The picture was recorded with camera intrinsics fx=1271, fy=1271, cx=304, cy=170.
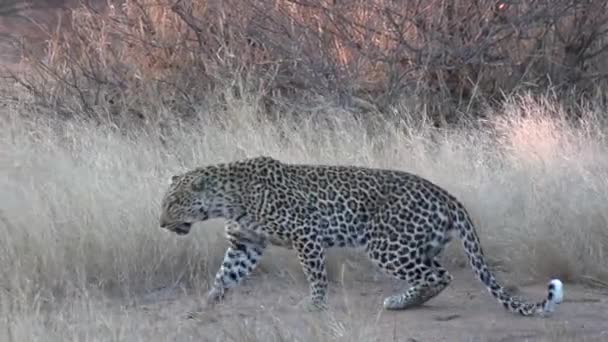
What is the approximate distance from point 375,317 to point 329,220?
0.77 metres

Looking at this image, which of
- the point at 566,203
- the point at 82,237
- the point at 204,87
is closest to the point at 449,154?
the point at 566,203

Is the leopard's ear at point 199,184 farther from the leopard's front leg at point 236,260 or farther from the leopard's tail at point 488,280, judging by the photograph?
the leopard's tail at point 488,280

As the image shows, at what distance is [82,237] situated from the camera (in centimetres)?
862

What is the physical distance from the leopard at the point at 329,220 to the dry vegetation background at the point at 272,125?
70cm

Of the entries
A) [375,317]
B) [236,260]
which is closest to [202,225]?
[236,260]

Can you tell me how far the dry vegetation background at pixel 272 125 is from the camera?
8.54m

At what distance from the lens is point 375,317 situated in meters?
7.45

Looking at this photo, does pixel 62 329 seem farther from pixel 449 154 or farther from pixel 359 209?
pixel 449 154

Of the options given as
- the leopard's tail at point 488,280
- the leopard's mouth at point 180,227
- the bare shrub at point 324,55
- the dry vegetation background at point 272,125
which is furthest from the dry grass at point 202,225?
the bare shrub at point 324,55

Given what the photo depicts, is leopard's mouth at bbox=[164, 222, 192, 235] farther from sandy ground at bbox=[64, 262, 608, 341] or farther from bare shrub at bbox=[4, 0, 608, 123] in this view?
bare shrub at bbox=[4, 0, 608, 123]

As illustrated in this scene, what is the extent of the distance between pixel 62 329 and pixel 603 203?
4022mm

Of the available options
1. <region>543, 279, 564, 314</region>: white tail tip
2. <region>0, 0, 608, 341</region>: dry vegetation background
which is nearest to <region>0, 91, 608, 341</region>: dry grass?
<region>0, 0, 608, 341</region>: dry vegetation background

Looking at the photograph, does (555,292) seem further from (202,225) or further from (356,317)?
(202,225)

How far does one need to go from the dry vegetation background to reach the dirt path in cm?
13
